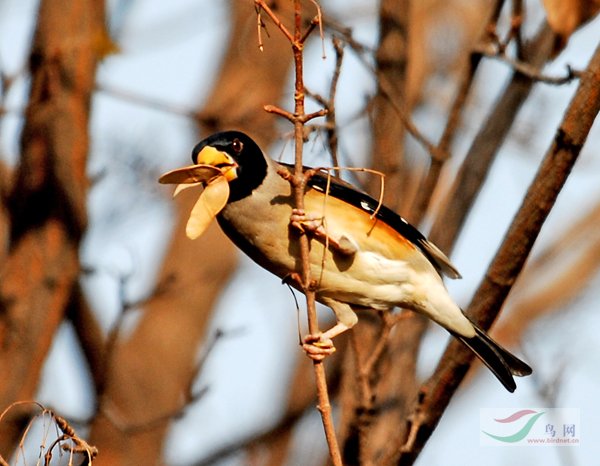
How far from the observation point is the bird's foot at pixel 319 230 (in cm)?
351

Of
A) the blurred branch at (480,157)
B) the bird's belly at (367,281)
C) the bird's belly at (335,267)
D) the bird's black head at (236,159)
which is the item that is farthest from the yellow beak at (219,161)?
the blurred branch at (480,157)

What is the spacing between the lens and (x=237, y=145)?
3762mm

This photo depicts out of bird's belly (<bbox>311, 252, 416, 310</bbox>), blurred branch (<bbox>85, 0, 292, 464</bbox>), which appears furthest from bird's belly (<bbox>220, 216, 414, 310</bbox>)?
blurred branch (<bbox>85, 0, 292, 464</bbox>)

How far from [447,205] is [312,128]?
1100 mm

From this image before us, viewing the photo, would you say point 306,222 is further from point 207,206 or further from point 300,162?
point 300,162

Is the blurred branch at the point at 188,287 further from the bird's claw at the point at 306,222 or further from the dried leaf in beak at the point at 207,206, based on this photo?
the dried leaf in beak at the point at 207,206

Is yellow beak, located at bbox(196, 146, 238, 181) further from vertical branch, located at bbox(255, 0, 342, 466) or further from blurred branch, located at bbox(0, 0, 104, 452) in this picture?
blurred branch, located at bbox(0, 0, 104, 452)

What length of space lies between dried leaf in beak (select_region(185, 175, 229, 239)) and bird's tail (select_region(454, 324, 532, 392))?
1176mm

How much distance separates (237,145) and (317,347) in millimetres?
766

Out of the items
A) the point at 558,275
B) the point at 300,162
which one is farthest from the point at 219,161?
the point at 558,275

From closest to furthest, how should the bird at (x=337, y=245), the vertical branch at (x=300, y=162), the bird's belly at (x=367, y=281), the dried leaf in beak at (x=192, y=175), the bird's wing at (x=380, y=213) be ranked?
the vertical branch at (x=300, y=162)
the dried leaf in beak at (x=192, y=175)
the bird at (x=337, y=245)
the bird's belly at (x=367, y=281)
the bird's wing at (x=380, y=213)

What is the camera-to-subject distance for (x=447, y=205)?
195 inches

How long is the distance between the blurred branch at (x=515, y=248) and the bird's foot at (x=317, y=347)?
396mm

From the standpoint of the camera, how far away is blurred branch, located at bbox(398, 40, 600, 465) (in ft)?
11.2
